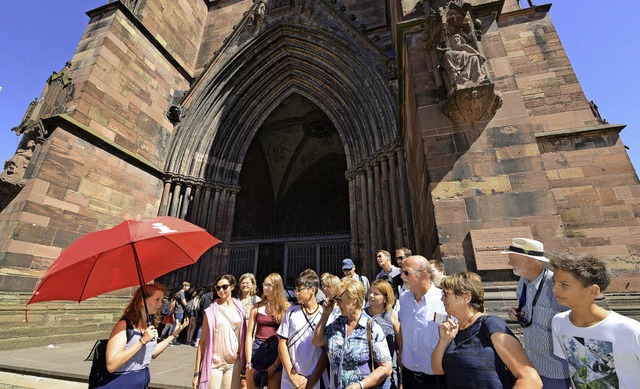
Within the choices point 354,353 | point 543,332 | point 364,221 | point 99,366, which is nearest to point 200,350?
point 99,366

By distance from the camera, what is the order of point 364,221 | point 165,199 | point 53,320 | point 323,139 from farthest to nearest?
point 323,139 → point 165,199 → point 364,221 → point 53,320

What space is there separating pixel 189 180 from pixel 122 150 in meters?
2.18

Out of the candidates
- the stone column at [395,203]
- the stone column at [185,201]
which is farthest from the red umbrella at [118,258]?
the stone column at [185,201]

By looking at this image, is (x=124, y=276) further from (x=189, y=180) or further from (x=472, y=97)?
(x=189, y=180)

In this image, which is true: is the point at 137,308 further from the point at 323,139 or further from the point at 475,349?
the point at 323,139

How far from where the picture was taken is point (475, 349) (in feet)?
4.56

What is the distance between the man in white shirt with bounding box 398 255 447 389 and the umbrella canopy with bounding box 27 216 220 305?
5.37ft

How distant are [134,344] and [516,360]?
2.02m

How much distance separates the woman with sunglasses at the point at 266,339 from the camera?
2457 mm

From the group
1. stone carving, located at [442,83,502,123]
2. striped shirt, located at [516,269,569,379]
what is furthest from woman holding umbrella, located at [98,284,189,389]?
stone carving, located at [442,83,502,123]

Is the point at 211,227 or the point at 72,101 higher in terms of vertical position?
the point at 72,101

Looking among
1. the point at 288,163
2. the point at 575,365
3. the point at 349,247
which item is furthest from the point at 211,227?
the point at 575,365

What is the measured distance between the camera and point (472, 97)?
12.7 ft

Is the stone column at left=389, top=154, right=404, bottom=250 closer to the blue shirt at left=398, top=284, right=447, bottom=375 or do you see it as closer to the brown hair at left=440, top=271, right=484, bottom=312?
the blue shirt at left=398, top=284, right=447, bottom=375
